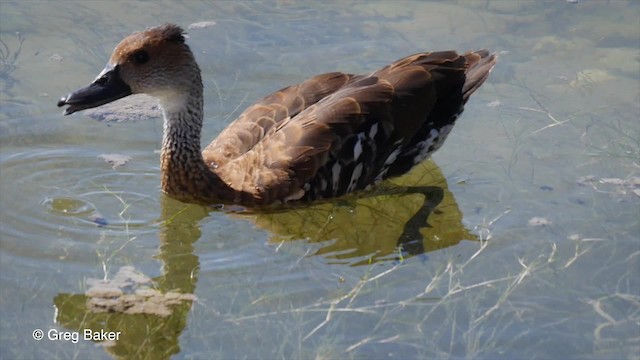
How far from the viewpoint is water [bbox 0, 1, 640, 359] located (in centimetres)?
693

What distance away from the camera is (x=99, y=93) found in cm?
820

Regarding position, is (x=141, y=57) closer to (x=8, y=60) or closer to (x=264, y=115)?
(x=264, y=115)

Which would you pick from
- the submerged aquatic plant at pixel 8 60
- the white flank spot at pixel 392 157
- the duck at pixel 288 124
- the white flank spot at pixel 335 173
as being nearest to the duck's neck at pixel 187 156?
the duck at pixel 288 124

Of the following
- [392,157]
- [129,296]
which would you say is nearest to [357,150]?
[392,157]

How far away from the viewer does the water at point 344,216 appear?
6930 millimetres

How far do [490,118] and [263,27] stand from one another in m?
2.25

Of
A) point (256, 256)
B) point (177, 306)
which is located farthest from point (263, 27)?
point (177, 306)

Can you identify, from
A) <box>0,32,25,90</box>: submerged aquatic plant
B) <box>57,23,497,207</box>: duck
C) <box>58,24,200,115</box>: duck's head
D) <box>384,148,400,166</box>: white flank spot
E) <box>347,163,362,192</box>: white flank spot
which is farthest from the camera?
<box>0,32,25,90</box>: submerged aquatic plant

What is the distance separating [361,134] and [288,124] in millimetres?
516

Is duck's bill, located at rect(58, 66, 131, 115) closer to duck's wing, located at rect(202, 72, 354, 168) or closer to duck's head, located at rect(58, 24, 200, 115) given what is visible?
duck's head, located at rect(58, 24, 200, 115)

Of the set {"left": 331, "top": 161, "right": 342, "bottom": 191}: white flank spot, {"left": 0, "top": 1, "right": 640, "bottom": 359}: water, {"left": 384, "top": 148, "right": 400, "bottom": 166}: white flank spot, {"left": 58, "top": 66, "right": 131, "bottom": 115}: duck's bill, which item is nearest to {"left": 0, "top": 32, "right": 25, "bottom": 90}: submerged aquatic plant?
{"left": 0, "top": 1, "right": 640, "bottom": 359}: water

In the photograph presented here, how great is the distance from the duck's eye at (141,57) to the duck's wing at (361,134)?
93 cm

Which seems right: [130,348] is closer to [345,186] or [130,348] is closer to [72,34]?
[345,186]

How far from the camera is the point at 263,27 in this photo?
10648 mm
